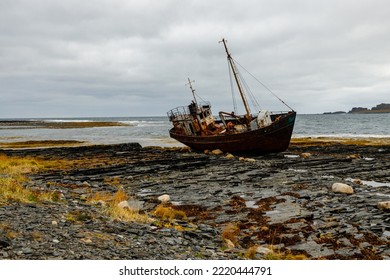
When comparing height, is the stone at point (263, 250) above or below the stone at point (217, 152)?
below

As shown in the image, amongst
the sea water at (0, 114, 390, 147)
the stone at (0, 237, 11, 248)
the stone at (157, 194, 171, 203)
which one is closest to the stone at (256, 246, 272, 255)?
the stone at (0, 237, 11, 248)

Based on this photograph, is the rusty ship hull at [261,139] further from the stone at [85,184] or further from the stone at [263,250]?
the stone at [263,250]

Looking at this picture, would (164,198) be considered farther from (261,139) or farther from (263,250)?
(261,139)

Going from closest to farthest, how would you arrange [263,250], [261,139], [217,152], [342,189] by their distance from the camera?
[263,250] < [342,189] < [261,139] < [217,152]

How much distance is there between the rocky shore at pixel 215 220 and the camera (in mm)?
8781

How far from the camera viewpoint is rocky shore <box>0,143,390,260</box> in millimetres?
8781

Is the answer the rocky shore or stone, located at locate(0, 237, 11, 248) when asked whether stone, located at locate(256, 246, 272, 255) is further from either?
stone, located at locate(0, 237, 11, 248)

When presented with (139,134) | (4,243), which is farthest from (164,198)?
(139,134)

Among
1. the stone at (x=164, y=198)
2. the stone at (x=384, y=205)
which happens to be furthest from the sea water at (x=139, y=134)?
the stone at (x=384, y=205)

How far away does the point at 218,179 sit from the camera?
72.0ft

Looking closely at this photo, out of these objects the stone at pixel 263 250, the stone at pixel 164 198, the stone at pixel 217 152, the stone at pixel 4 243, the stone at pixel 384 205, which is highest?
the stone at pixel 4 243

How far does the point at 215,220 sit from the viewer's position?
43.6ft
